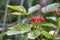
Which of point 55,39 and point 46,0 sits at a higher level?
point 46,0

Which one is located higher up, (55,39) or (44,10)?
(44,10)

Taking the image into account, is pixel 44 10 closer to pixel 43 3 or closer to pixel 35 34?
pixel 35 34

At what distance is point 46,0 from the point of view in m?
2.30

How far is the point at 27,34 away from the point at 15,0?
1626 millimetres

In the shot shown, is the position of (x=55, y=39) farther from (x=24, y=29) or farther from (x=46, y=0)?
(x=46, y=0)

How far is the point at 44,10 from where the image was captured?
2.86 ft

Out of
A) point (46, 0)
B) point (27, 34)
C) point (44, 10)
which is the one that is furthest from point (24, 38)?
point (46, 0)

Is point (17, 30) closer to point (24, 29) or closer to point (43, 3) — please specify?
point (24, 29)

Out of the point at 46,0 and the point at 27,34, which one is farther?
the point at 46,0

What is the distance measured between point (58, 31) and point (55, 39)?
39 millimetres

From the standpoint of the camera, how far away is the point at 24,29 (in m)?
0.81

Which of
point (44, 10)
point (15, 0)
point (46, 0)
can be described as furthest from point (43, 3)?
point (44, 10)

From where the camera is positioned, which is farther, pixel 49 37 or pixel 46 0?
pixel 46 0

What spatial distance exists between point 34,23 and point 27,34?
0.16 ft
